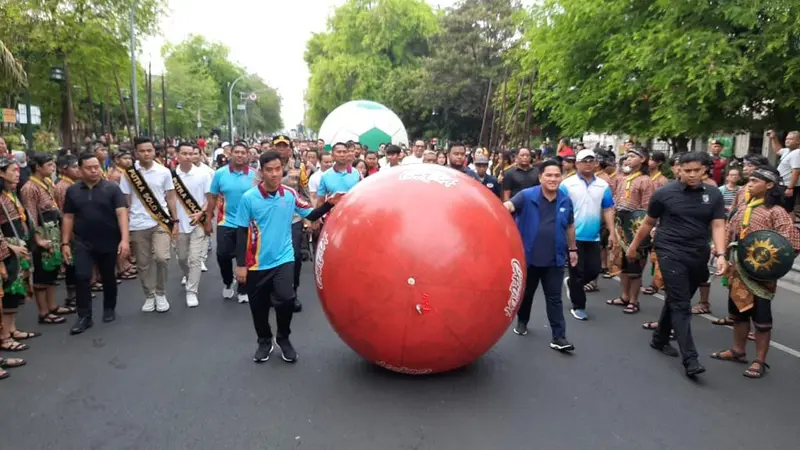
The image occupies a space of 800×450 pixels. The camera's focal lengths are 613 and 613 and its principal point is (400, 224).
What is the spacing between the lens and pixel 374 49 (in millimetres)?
40500

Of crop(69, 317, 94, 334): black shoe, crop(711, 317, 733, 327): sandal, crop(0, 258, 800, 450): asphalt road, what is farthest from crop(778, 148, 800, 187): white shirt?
crop(69, 317, 94, 334): black shoe

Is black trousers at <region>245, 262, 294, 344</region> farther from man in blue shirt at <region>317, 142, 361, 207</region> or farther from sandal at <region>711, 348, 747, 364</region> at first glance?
sandal at <region>711, 348, 747, 364</region>

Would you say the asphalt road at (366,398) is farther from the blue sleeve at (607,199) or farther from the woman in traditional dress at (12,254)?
the blue sleeve at (607,199)

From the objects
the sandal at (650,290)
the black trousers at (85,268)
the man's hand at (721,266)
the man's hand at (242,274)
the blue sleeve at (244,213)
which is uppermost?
the blue sleeve at (244,213)

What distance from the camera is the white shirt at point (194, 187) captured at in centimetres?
716

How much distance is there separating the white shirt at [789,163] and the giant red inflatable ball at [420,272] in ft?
26.2

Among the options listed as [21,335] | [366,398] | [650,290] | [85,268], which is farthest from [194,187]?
[650,290]

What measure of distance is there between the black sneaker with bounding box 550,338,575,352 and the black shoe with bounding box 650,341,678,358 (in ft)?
2.63

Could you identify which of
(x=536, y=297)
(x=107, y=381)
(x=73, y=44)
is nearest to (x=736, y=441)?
(x=536, y=297)

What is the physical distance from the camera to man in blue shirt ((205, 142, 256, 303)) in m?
6.95

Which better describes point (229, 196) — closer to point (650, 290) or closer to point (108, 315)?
point (108, 315)

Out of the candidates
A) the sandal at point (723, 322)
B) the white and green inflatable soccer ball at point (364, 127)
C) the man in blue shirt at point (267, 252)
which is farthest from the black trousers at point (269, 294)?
the white and green inflatable soccer ball at point (364, 127)

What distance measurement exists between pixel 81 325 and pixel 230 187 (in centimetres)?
207

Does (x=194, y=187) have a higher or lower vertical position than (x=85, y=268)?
higher
